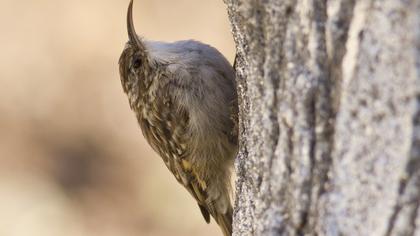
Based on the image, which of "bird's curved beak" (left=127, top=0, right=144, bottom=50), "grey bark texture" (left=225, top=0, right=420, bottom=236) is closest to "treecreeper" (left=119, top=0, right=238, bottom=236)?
"bird's curved beak" (left=127, top=0, right=144, bottom=50)

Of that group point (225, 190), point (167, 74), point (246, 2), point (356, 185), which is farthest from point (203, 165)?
point (356, 185)

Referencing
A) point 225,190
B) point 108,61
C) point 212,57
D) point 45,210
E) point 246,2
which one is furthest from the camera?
point 108,61

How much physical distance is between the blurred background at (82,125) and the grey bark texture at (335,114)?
441cm

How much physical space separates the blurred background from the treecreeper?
8.63 feet

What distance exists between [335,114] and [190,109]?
1.74 metres

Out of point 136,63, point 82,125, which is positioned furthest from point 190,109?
point 82,125

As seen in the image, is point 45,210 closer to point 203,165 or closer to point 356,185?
point 203,165

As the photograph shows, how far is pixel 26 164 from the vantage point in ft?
23.8

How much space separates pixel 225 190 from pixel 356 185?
2.08m

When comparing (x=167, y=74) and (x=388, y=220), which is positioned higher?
(x=388, y=220)

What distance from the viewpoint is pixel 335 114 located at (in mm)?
2143

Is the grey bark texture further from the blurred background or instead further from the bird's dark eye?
the blurred background

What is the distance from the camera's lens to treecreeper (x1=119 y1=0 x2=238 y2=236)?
149 inches

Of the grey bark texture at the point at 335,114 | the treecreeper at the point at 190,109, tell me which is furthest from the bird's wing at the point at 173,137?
the grey bark texture at the point at 335,114
